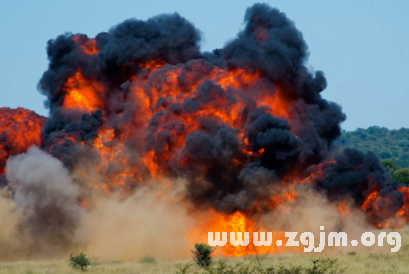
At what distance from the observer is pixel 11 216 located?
5959 cm

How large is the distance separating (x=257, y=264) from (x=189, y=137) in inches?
508

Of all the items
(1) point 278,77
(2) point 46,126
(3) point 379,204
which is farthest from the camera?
(2) point 46,126

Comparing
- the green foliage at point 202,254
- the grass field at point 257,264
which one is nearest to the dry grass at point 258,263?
the grass field at point 257,264

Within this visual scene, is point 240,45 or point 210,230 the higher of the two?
point 240,45

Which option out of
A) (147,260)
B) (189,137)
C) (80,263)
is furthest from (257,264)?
(189,137)

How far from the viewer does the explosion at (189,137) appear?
53.5 metres

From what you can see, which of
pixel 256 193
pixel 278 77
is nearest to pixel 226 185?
pixel 256 193

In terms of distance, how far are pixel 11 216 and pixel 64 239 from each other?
5.24 metres

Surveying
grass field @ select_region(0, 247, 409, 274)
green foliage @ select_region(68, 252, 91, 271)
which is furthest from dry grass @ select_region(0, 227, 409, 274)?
green foliage @ select_region(68, 252, 91, 271)

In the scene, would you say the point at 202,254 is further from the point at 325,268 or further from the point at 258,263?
the point at 325,268

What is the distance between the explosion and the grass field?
6333 millimetres

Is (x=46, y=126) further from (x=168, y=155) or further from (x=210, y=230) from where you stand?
(x=210, y=230)

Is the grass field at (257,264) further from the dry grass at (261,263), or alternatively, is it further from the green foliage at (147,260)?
the green foliage at (147,260)

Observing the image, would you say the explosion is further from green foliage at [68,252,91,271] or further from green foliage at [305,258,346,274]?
green foliage at [305,258,346,274]
